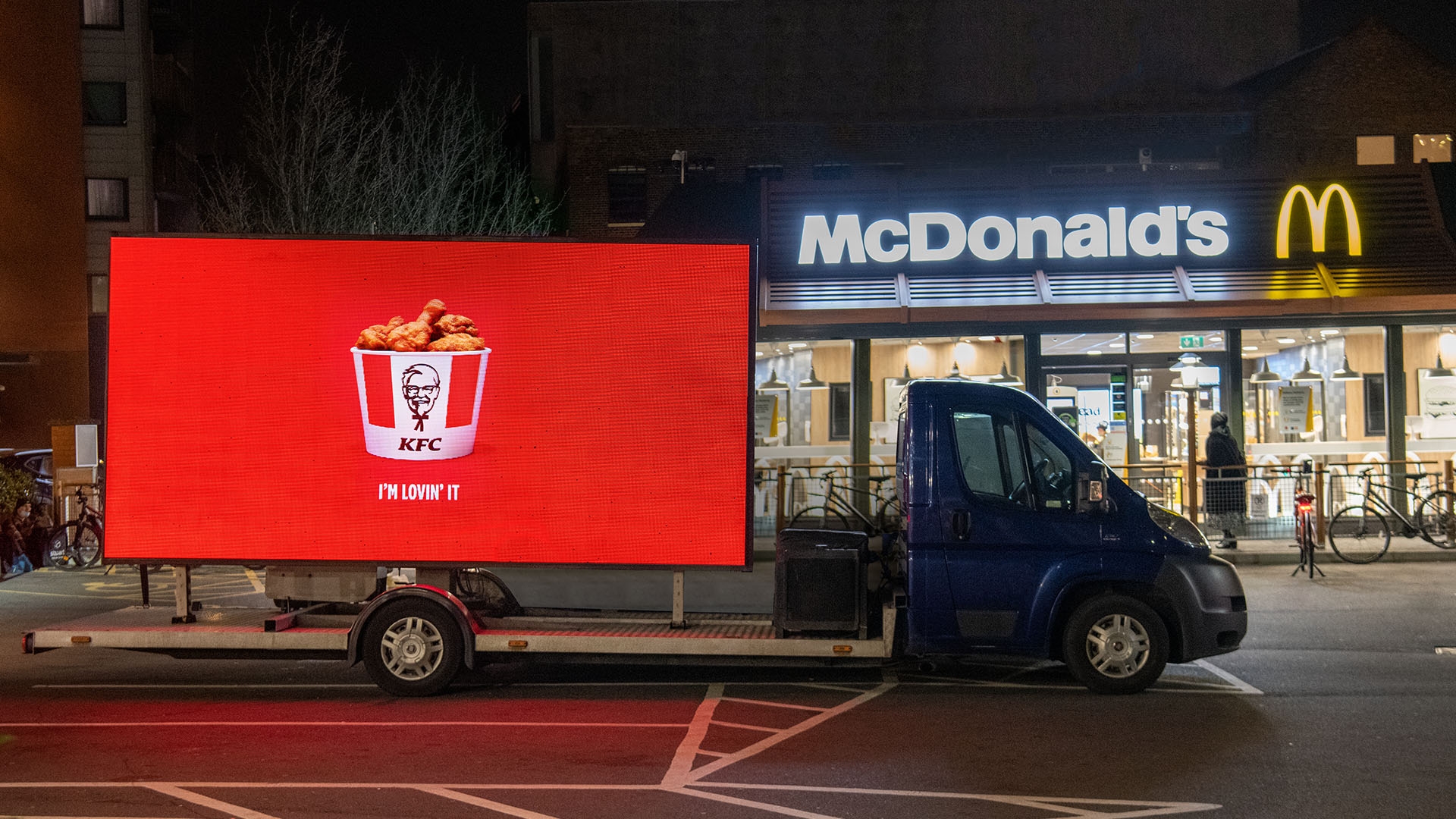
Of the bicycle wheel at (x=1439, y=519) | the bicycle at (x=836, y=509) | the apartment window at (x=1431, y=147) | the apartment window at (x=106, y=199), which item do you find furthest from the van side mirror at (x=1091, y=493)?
the apartment window at (x=106, y=199)

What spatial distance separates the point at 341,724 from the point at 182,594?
190 centimetres

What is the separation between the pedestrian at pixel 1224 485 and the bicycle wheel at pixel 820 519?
16.6 feet

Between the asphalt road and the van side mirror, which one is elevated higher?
the van side mirror

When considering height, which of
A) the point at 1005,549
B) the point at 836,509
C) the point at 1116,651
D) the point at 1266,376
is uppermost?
the point at 1266,376

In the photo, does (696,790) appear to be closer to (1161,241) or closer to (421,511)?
(421,511)

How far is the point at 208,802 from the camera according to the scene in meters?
5.92

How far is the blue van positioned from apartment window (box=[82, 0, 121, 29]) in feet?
117

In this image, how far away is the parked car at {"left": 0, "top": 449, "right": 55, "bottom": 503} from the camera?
61.4ft

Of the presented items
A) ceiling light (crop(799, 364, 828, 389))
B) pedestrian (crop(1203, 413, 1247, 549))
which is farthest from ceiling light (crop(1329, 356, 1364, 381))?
ceiling light (crop(799, 364, 828, 389))

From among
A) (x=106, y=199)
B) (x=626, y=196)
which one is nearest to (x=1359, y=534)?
(x=626, y=196)

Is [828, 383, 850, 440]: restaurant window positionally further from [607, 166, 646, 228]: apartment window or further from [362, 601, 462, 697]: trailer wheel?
[607, 166, 646, 228]: apartment window

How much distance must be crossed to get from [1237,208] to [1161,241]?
1.38m

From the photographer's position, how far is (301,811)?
18.9 feet

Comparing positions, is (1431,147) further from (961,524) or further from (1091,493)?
(961,524)
